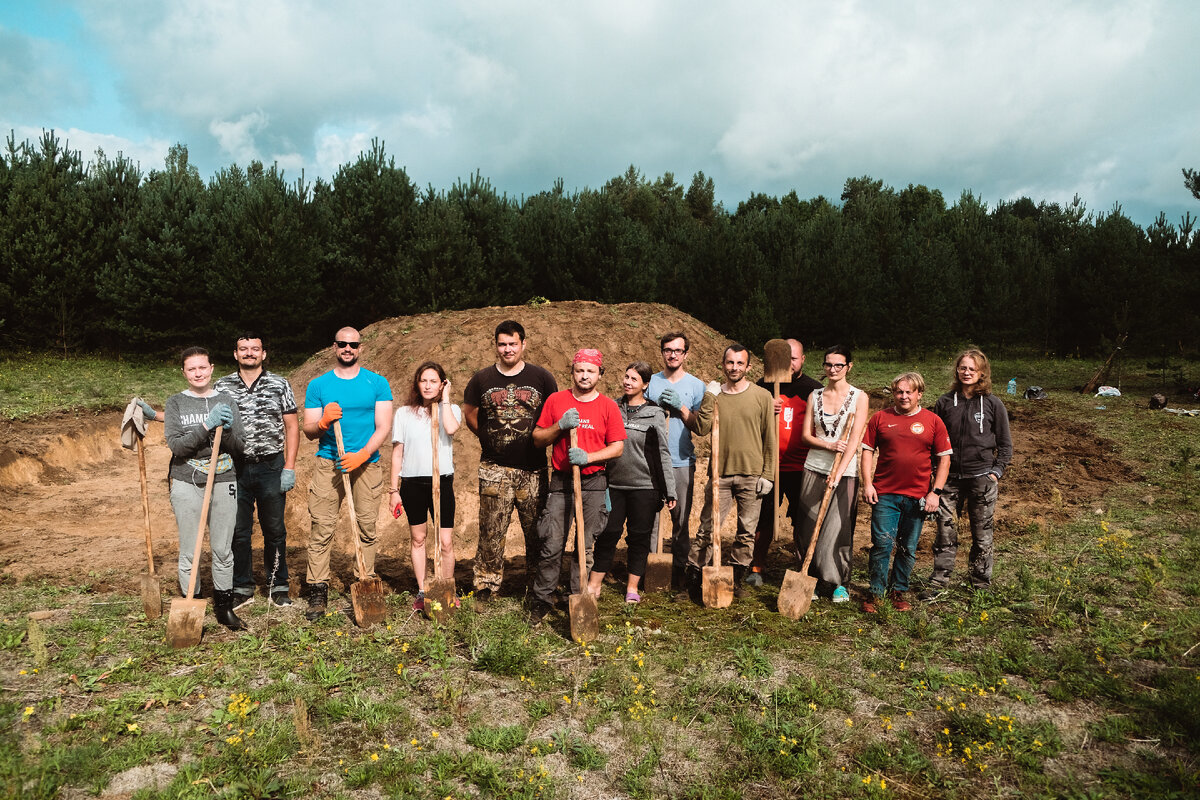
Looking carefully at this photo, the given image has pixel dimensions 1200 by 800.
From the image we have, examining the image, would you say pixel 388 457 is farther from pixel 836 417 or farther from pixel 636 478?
pixel 836 417

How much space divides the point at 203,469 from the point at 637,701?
3480mm

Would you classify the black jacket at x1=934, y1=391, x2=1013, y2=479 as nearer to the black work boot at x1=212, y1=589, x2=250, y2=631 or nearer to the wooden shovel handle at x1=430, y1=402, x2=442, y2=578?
the wooden shovel handle at x1=430, y1=402, x2=442, y2=578

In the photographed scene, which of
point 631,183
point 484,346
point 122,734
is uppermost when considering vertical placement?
point 631,183

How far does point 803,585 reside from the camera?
5.55m

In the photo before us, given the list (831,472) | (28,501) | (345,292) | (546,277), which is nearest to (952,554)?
(831,472)

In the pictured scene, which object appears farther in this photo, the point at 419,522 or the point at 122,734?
the point at 419,522

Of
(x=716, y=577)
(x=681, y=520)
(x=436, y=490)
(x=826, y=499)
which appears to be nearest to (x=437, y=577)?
(x=436, y=490)

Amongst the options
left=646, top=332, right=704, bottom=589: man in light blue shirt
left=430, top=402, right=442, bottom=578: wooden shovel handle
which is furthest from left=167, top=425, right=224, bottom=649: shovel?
left=646, top=332, right=704, bottom=589: man in light blue shirt

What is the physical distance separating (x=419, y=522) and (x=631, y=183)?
4466cm

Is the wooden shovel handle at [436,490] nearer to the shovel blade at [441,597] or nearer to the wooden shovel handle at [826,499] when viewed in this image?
the shovel blade at [441,597]

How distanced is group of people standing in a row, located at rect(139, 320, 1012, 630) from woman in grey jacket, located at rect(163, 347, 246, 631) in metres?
0.01

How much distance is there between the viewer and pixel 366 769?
3662 mm

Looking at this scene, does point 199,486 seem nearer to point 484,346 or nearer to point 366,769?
point 366,769

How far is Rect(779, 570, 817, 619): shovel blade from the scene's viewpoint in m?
5.55
